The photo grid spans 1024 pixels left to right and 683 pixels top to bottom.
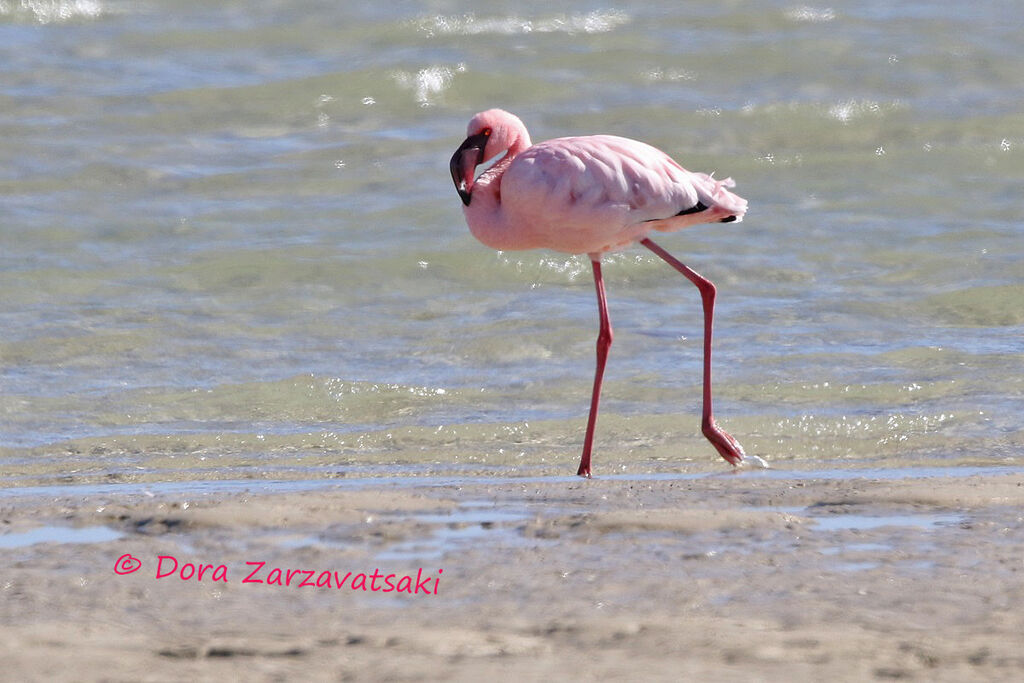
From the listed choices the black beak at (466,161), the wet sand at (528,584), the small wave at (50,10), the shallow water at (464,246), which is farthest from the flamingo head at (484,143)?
the small wave at (50,10)

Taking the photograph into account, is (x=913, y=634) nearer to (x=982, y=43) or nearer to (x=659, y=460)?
(x=659, y=460)

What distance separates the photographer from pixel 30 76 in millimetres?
13195

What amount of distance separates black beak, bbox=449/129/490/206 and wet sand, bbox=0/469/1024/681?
201 centimetres

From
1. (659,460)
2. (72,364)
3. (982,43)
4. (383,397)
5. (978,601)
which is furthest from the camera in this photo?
(982,43)

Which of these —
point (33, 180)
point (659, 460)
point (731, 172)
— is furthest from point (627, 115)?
point (659, 460)

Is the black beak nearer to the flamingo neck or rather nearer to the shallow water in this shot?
the flamingo neck

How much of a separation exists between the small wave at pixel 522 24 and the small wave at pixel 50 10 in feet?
10.4

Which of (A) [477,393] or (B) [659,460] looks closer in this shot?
(B) [659,460]

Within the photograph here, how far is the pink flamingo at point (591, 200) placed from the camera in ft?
19.7

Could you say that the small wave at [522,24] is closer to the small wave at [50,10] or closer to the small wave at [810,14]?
the small wave at [810,14]

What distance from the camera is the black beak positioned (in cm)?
635

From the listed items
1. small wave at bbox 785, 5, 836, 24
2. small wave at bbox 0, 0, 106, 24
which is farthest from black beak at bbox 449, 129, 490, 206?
small wave at bbox 0, 0, 106, 24

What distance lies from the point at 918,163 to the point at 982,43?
2.69 meters

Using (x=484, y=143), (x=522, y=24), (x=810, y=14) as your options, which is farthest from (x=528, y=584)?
(x=810, y=14)
